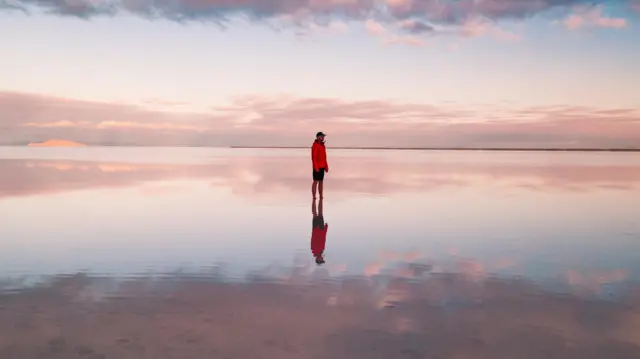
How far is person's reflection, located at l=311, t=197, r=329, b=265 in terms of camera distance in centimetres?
1030

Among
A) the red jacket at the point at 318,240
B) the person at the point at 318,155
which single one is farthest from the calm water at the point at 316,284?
the person at the point at 318,155

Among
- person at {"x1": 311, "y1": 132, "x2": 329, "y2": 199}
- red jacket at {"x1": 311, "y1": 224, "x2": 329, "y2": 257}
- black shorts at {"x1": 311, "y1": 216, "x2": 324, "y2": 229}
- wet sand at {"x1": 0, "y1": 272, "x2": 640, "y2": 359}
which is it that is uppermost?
person at {"x1": 311, "y1": 132, "x2": 329, "y2": 199}

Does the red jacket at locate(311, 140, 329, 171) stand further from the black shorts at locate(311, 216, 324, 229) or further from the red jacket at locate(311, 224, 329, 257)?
the red jacket at locate(311, 224, 329, 257)

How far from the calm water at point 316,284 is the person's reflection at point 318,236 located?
0.63 ft

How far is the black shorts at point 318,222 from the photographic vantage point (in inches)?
548

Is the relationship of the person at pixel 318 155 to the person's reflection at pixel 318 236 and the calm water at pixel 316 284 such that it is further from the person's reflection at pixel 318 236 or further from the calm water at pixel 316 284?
the calm water at pixel 316 284

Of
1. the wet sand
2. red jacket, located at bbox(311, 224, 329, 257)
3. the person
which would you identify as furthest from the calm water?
the person

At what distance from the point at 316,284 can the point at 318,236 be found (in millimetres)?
4327

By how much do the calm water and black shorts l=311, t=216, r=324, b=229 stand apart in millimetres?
262

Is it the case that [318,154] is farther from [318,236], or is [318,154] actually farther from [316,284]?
[316,284]

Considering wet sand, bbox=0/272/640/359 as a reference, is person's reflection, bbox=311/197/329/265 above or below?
below

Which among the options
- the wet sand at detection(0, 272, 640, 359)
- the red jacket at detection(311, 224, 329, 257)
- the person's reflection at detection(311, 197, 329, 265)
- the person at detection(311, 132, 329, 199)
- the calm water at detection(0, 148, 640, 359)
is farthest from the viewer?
the person at detection(311, 132, 329, 199)

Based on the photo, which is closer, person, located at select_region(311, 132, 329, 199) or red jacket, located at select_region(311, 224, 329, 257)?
red jacket, located at select_region(311, 224, 329, 257)

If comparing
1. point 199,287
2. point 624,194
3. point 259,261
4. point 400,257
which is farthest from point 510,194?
point 199,287
